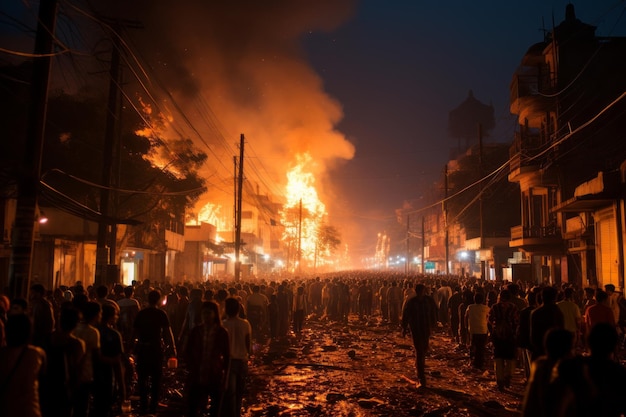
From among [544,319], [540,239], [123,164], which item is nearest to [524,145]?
[540,239]

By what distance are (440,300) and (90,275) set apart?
19427mm

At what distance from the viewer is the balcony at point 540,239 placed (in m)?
30.8

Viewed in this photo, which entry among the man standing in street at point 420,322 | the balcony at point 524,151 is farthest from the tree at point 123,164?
the balcony at point 524,151

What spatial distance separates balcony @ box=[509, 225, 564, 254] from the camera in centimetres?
3081

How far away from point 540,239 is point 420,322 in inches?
927

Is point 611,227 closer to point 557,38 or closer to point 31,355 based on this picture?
point 557,38

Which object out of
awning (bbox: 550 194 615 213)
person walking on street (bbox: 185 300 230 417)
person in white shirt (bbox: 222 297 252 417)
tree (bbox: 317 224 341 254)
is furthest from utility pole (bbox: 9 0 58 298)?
tree (bbox: 317 224 341 254)

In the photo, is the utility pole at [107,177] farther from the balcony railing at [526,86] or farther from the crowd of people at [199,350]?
the balcony railing at [526,86]

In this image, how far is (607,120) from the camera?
3095 centimetres

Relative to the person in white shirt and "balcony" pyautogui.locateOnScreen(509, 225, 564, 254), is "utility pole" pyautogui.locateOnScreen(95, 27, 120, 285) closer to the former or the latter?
the person in white shirt

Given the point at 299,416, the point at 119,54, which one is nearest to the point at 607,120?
the point at 119,54

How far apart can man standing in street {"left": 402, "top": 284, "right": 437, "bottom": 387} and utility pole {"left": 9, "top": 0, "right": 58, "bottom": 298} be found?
7.01 m

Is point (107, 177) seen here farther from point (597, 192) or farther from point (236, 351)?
point (597, 192)

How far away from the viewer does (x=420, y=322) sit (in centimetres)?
1024
